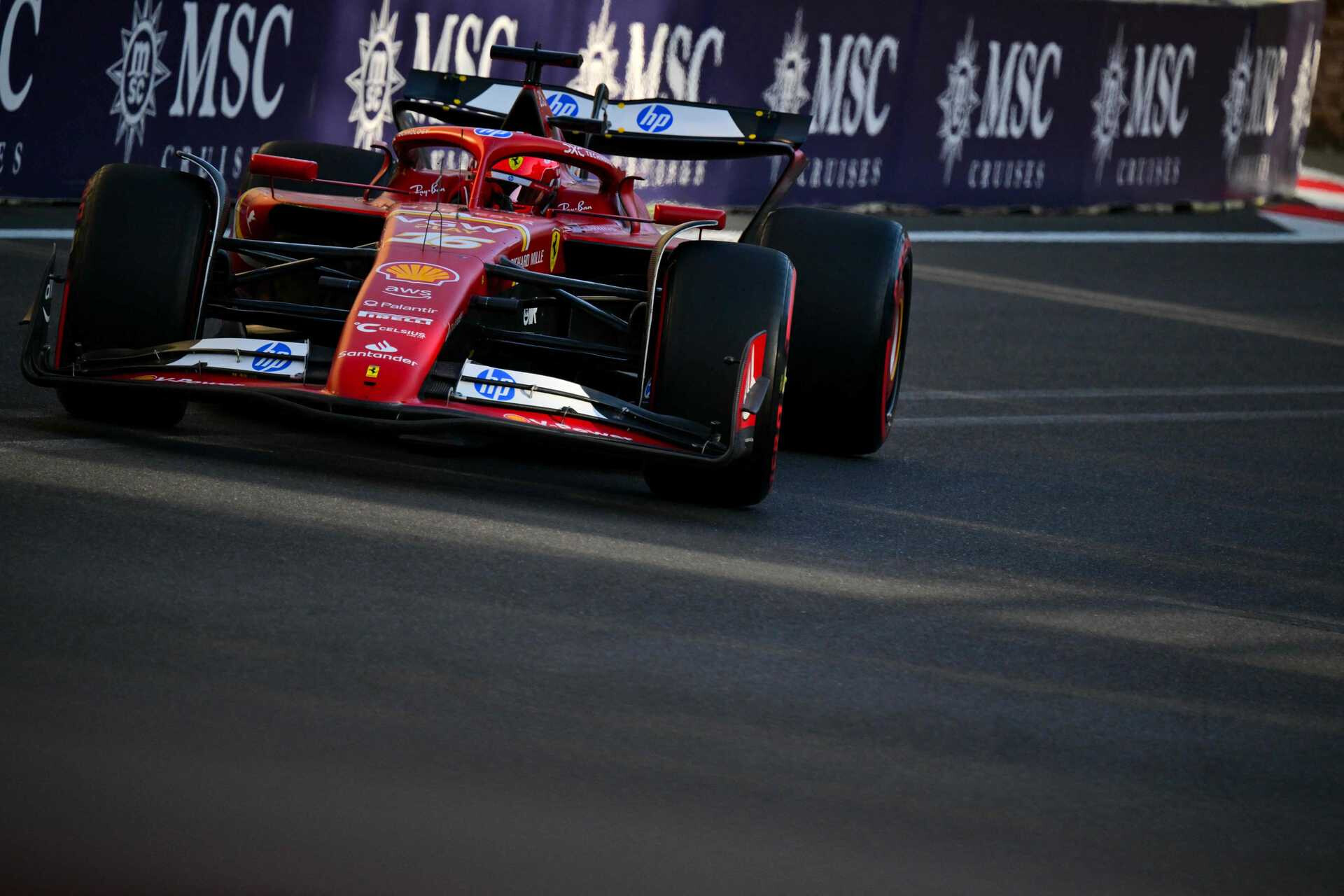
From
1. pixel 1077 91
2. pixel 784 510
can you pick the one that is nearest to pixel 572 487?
pixel 784 510

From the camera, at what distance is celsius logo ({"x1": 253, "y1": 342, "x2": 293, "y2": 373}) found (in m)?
5.87

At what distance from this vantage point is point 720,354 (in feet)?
19.9

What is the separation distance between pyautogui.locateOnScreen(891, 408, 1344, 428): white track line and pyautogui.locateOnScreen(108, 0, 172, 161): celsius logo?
Result: 5950mm

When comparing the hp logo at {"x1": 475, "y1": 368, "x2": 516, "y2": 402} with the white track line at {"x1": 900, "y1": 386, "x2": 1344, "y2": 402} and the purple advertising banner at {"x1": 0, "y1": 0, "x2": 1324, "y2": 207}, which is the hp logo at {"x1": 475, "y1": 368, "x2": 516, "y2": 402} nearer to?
the white track line at {"x1": 900, "y1": 386, "x2": 1344, "y2": 402}

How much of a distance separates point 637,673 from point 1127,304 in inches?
398

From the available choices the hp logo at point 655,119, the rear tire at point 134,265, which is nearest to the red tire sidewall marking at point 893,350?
the hp logo at point 655,119

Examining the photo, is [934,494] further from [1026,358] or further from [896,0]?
Result: [896,0]

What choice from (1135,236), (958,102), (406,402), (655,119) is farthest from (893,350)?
(1135,236)

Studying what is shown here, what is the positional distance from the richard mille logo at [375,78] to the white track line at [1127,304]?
12.8 ft

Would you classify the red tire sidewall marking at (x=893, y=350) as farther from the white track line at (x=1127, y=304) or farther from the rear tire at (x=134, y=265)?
the white track line at (x=1127, y=304)

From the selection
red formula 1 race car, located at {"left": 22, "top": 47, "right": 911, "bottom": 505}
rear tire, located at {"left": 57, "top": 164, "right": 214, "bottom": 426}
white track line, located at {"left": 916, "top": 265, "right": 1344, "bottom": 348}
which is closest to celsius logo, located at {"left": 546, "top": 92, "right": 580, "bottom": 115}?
red formula 1 race car, located at {"left": 22, "top": 47, "right": 911, "bottom": 505}

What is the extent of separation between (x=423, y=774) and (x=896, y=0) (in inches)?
603

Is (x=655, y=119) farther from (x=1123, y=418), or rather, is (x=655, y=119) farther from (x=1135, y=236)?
(x=1135, y=236)

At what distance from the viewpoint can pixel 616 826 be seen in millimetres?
3631
